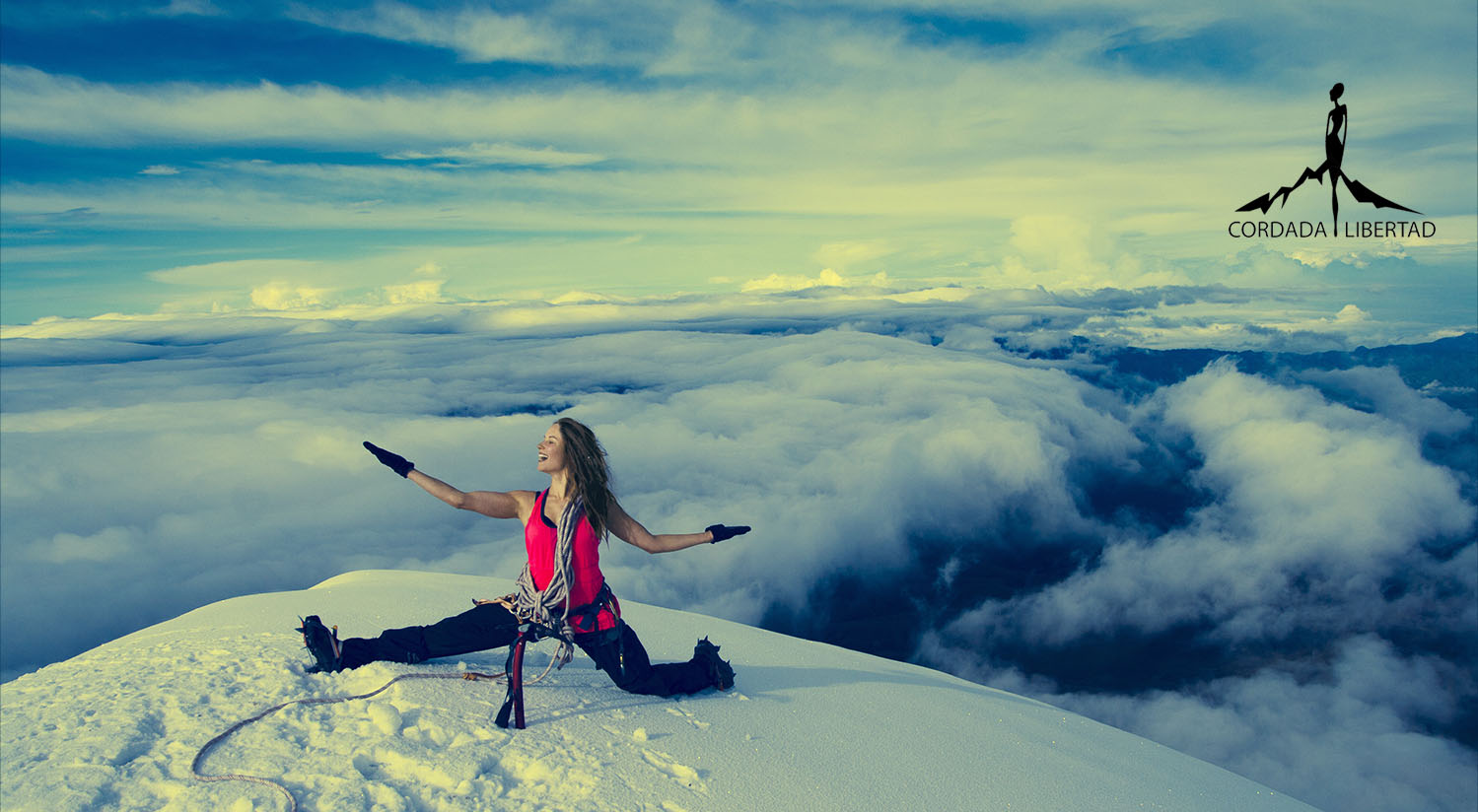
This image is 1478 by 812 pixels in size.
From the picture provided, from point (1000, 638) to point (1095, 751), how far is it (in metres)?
195

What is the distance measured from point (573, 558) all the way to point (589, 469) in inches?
29.9

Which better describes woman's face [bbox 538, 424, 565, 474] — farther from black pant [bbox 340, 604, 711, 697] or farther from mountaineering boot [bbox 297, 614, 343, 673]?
mountaineering boot [bbox 297, 614, 343, 673]

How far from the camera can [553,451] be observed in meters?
5.42

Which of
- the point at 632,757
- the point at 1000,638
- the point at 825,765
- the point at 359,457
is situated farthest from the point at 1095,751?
the point at 359,457

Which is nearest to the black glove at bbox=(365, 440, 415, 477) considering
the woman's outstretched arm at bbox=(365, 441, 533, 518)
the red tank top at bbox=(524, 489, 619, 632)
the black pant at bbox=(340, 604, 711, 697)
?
the woman's outstretched arm at bbox=(365, 441, 533, 518)

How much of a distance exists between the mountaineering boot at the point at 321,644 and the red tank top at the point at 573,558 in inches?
67.0

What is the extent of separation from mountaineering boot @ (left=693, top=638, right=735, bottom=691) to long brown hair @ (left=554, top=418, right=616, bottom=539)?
166 centimetres

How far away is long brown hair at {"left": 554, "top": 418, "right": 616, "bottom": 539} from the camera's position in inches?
216

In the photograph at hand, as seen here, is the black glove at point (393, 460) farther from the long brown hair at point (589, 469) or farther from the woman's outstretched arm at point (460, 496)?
the long brown hair at point (589, 469)

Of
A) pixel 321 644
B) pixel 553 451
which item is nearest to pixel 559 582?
pixel 553 451

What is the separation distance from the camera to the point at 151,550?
14025 centimetres

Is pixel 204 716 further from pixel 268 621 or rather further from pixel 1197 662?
pixel 1197 662

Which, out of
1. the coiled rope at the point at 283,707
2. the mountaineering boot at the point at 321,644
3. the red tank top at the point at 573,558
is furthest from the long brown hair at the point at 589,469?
the mountaineering boot at the point at 321,644

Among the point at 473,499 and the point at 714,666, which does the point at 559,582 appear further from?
the point at 714,666
